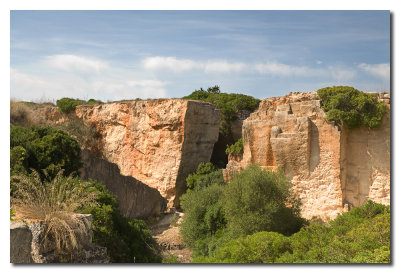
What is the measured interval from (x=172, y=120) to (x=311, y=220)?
9.61m

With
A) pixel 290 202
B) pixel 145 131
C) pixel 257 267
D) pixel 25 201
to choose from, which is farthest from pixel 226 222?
pixel 145 131

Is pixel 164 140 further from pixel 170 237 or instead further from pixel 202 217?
pixel 202 217

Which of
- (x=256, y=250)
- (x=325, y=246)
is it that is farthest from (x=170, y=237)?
(x=325, y=246)

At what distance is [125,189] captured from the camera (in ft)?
51.1

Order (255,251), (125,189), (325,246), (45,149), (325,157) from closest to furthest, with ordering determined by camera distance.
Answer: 1. (325,246)
2. (255,251)
3. (45,149)
4. (325,157)
5. (125,189)

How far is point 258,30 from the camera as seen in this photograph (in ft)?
24.1

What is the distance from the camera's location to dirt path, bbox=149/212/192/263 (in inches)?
513

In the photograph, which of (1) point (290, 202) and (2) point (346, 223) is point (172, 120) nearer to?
(1) point (290, 202)

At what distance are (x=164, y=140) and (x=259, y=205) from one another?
999cm

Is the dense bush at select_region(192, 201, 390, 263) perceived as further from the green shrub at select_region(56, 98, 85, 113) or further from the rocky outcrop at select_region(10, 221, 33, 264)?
the green shrub at select_region(56, 98, 85, 113)

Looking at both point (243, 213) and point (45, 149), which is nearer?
point (243, 213)

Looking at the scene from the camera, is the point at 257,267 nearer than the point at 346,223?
Yes

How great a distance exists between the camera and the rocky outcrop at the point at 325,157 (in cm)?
1183

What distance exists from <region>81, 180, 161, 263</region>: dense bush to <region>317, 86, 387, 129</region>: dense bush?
6235 millimetres
